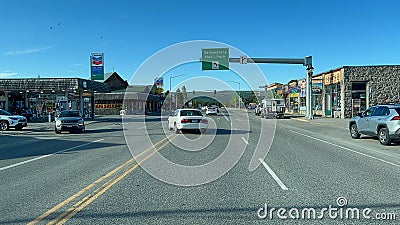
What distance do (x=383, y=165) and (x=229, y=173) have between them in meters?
4.59

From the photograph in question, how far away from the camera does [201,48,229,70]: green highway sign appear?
3603 cm

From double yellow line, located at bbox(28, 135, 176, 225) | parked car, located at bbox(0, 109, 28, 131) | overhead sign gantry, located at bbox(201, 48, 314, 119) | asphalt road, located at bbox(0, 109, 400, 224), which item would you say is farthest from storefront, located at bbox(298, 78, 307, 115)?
double yellow line, located at bbox(28, 135, 176, 225)

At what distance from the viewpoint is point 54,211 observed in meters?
5.88

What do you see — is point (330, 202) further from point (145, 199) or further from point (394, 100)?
point (394, 100)

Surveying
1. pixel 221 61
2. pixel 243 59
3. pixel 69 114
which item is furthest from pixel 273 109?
pixel 69 114

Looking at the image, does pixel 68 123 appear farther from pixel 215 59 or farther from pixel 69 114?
pixel 215 59

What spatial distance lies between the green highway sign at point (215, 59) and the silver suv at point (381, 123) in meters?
19.7

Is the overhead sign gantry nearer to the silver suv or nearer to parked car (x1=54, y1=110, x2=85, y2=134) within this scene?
parked car (x1=54, y1=110, x2=85, y2=134)

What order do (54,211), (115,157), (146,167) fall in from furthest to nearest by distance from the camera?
1. (115,157)
2. (146,167)
3. (54,211)

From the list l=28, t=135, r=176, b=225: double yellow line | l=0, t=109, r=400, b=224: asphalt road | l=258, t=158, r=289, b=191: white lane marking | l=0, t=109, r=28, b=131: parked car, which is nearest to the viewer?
l=28, t=135, r=176, b=225: double yellow line

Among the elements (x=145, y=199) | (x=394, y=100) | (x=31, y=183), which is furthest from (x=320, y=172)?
(x=394, y=100)

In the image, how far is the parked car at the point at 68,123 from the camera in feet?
75.2

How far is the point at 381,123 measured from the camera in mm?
15398

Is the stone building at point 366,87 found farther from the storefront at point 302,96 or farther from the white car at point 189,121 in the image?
the white car at point 189,121
